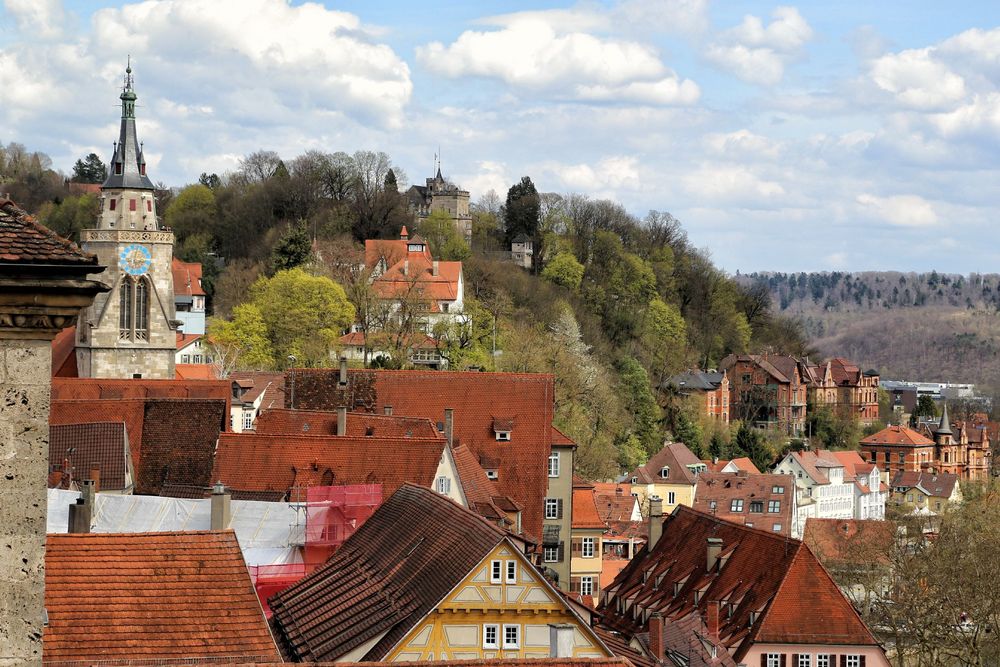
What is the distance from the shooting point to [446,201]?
480 ft

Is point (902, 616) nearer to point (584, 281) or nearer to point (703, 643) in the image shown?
point (703, 643)

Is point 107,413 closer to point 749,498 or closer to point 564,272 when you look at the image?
point 749,498

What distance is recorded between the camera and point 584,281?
4695 inches

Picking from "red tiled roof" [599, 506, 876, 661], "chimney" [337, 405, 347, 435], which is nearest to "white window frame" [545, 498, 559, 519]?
"red tiled roof" [599, 506, 876, 661]

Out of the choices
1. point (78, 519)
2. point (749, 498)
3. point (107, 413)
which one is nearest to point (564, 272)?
point (749, 498)

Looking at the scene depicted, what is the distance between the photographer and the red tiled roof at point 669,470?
9000cm

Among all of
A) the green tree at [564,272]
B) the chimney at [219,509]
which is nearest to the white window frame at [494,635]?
the chimney at [219,509]

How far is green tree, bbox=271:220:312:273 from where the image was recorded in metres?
90.5

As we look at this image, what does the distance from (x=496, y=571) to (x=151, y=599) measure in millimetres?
7936

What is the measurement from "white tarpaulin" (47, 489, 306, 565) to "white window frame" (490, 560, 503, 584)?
15.1 ft

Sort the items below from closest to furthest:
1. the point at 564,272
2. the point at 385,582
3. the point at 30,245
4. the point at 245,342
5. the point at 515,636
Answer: the point at 30,245 < the point at 515,636 < the point at 385,582 < the point at 245,342 < the point at 564,272

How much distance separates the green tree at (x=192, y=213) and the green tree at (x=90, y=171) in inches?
1286

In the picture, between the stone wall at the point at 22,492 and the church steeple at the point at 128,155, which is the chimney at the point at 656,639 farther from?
the church steeple at the point at 128,155

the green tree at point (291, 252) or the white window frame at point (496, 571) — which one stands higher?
the green tree at point (291, 252)
